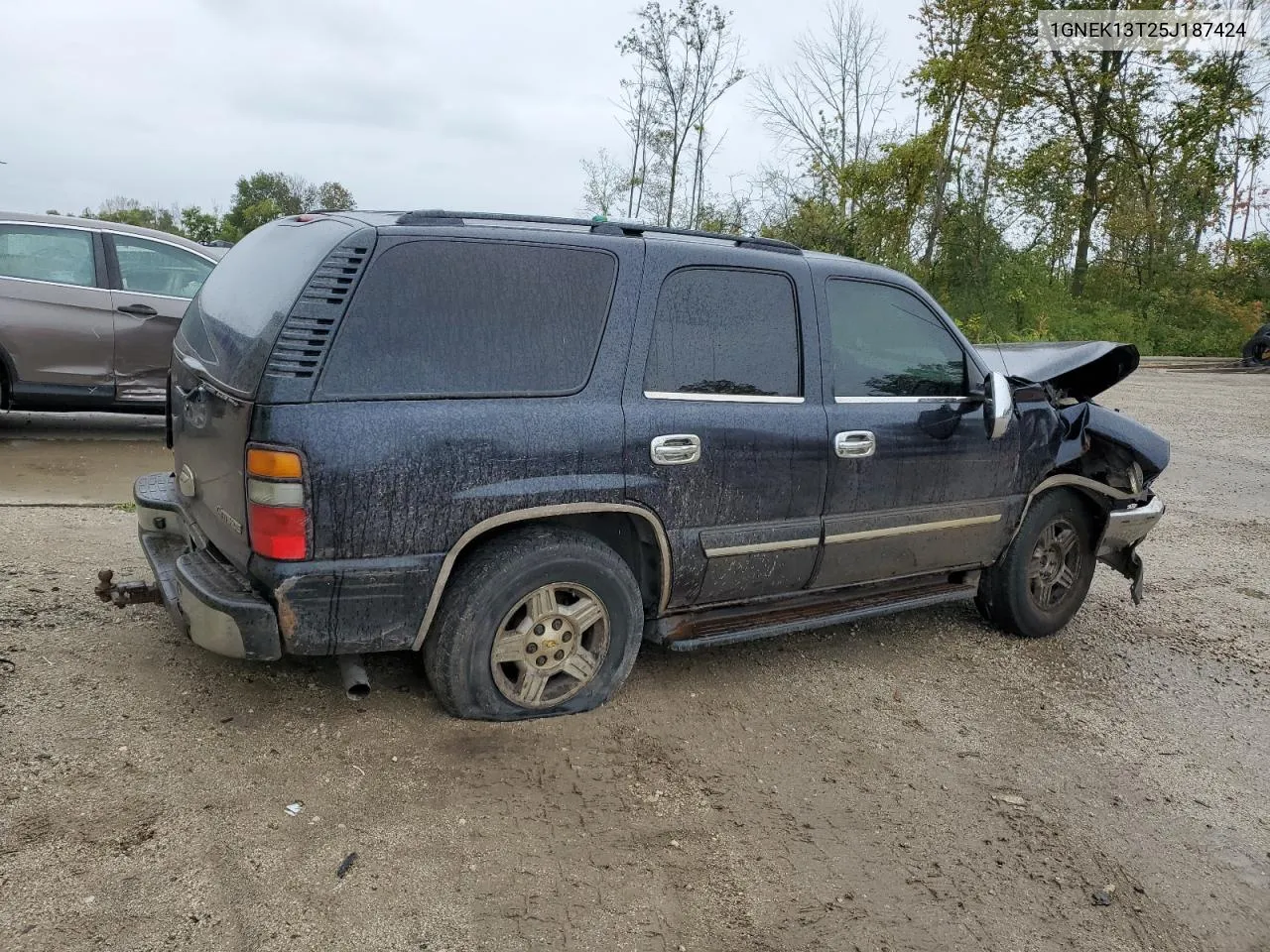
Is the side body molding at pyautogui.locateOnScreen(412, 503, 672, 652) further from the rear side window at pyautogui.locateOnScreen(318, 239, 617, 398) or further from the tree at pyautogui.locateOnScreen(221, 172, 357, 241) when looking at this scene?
the tree at pyautogui.locateOnScreen(221, 172, 357, 241)

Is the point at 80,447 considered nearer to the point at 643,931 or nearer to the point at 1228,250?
the point at 643,931

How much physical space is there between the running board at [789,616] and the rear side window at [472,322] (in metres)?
1.09

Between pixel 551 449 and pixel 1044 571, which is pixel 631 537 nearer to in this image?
pixel 551 449

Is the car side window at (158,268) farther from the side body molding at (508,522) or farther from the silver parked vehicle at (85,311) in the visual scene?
the side body molding at (508,522)

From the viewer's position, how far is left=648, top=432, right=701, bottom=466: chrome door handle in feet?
12.2

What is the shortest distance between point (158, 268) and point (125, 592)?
5.11 metres

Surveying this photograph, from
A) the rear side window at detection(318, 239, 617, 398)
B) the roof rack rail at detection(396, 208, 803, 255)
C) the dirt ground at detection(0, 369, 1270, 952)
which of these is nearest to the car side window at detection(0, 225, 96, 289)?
the dirt ground at detection(0, 369, 1270, 952)

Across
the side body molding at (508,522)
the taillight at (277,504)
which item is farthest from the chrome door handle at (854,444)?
the taillight at (277,504)

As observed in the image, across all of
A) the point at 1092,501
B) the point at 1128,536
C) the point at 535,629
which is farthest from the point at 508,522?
the point at 1128,536

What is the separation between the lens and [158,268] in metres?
8.14

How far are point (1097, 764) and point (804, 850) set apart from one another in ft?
4.79

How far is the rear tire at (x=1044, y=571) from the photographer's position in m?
5.09

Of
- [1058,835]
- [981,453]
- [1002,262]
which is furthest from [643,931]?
[1002,262]

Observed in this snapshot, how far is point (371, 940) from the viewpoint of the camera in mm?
2584
